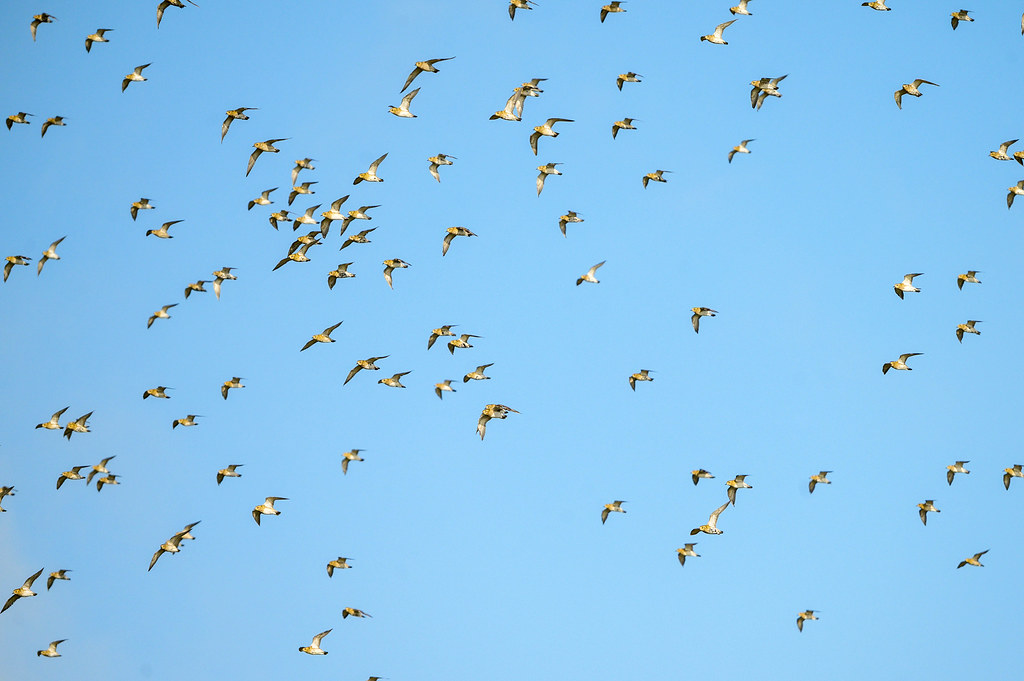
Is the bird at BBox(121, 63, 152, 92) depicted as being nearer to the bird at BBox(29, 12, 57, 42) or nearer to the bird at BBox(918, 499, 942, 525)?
the bird at BBox(29, 12, 57, 42)

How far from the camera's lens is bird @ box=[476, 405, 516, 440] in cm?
6475

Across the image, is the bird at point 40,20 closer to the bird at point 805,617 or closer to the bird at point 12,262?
the bird at point 12,262

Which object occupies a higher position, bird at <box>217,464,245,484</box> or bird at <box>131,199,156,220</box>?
bird at <box>131,199,156,220</box>

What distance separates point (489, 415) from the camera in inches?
2566

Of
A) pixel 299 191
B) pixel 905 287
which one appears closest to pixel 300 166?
pixel 299 191

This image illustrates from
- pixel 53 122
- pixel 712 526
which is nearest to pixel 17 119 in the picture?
pixel 53 122

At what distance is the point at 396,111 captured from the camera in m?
63.2

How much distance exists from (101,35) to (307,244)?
13.7 meters

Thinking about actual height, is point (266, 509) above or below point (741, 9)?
below

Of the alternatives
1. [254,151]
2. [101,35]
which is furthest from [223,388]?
[101,35]

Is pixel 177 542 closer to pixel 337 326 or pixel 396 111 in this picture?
pixel 337 326

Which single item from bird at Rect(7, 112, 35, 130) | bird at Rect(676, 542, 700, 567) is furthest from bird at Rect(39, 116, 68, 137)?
bird at Rect(676, 542, 700, 567)

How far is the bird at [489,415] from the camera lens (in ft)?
212

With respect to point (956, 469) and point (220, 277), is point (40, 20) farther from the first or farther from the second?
point (956, 469)
